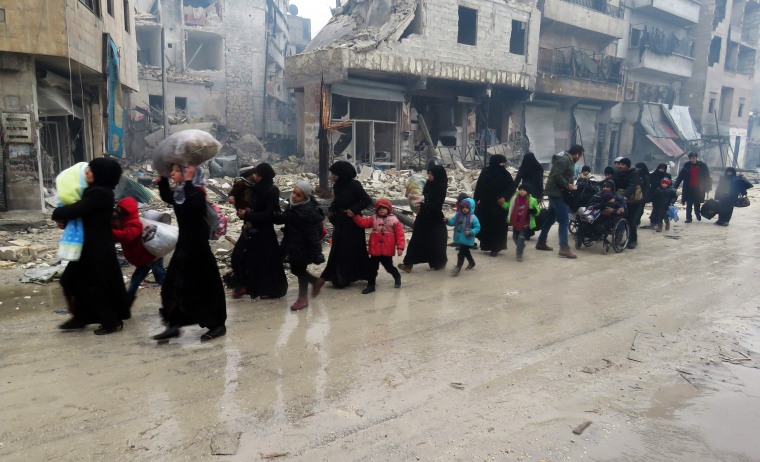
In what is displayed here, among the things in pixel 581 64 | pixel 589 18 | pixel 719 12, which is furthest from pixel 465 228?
pixel 719 12

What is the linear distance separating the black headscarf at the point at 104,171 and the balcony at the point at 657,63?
1213 inches

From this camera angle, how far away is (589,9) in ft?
82.0

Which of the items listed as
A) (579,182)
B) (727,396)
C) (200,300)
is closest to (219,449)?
(200,300)

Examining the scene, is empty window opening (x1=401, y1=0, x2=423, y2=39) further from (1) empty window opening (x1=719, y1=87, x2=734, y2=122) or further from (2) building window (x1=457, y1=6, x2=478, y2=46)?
(1) empty window opening (x1=719, y1=87, x2=734, y2=122)

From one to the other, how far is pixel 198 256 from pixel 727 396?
3.95 m

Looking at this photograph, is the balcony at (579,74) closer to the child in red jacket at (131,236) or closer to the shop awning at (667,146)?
the shop awning at (667,146)

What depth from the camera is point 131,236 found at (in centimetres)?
429

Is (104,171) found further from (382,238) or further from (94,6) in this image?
(94,6)

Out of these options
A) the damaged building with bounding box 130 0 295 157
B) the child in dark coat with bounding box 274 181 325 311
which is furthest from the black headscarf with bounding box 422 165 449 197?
the damaged building with bounding box 130 0 295 157

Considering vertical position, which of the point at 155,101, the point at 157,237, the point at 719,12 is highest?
the point at 719,12

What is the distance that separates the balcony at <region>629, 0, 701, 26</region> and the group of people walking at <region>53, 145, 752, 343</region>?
24.9 m

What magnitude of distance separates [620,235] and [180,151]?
23.9 feet

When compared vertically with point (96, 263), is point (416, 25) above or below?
above

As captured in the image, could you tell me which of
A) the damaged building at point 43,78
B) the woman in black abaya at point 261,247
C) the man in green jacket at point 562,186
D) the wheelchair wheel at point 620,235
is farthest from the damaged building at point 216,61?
the woman in black abaya at point 261,247
